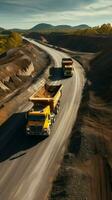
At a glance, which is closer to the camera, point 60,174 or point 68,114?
point 60,174

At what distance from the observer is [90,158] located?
26531 millimetres

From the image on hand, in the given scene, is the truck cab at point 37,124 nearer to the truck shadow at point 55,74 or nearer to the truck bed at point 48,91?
the truck bed at point 48,91

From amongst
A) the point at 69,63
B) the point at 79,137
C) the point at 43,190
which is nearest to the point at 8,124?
the point at 79,137

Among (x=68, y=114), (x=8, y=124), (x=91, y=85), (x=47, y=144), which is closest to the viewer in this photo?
(x=47, y=144)

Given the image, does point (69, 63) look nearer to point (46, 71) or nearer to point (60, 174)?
point (46, 71)

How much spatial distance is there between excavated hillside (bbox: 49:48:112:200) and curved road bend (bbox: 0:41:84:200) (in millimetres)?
866

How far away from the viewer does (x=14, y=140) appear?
3055cm

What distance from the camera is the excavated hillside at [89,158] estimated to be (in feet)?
70.3

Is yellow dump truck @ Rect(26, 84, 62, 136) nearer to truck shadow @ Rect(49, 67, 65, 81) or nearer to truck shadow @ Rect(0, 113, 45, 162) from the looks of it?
truck shadow @ Rect(0, 113, 45, 162)

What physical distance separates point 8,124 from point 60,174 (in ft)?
41.5

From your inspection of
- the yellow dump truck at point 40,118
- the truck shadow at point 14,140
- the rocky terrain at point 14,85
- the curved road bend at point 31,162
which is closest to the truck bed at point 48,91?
the curved road bend at point 31,162

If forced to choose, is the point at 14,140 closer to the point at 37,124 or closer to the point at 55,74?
the point at 37,124

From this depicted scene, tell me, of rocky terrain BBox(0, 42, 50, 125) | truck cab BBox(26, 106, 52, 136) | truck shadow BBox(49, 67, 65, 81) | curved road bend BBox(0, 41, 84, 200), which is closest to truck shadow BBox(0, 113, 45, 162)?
curved road bend BBox(0, 41, 84, 200)

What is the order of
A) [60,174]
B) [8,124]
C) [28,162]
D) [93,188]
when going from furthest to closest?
1. [8,124]
2. [28,162]
3. [60,174]
4. [93,188]
